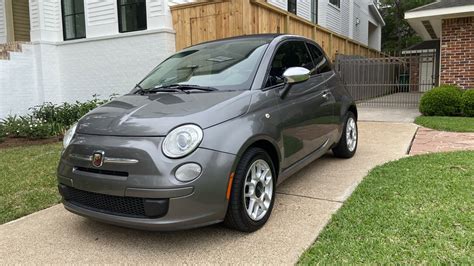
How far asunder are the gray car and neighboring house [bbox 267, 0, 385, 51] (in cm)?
1084

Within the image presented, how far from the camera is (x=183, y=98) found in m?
3.52

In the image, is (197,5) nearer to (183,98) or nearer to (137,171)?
(183,98)

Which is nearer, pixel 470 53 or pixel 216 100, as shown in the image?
pixel 216 100

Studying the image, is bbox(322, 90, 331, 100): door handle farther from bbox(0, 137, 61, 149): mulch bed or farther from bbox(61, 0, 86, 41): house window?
bbox(61, 0, 86, 41): house window

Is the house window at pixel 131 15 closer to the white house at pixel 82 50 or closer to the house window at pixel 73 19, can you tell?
the white house at pixel 82 50

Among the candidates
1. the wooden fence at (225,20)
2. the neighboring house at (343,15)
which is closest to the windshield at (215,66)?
the wooden fence at (225,20)

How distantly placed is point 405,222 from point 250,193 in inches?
51.6

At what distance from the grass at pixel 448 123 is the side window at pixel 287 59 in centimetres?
450

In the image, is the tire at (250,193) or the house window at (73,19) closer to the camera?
the tire at (250,193)

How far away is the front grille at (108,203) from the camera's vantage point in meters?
2.94

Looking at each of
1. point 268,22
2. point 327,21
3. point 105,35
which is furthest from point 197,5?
point 327,21

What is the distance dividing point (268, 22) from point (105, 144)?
743 centimetres

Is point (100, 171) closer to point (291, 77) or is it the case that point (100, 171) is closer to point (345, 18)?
point (291, 77)

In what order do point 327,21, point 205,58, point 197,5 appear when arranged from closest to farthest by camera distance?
point 205,58, point 197,5, point 327,21
